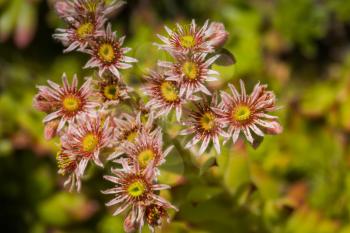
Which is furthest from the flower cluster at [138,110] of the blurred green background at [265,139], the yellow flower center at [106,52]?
the blurred green background at [265,139]

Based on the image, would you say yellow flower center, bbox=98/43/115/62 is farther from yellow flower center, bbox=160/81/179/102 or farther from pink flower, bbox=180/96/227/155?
pink flower, bbox=180/96/227/155

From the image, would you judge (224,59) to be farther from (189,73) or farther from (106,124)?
(106,124)

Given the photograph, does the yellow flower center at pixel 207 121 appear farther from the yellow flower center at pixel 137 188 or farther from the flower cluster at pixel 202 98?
the yellow flower center at pixel 137 188

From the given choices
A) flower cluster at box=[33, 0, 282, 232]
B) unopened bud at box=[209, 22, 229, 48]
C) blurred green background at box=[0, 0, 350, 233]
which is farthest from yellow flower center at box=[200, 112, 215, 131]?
blurred green background at box=[0, 0, 350, 233]

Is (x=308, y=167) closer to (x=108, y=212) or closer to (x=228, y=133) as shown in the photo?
(x=108, y=212)

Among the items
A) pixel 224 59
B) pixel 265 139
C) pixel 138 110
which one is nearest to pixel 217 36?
pixel 224 59

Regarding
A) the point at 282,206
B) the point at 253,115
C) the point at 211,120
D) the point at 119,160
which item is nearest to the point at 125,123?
the point at 119,160
